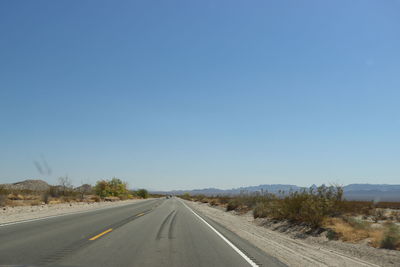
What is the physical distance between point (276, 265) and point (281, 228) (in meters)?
10.3

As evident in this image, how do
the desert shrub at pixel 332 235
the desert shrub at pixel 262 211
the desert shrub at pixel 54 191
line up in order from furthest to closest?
the desert shrub at pixel 54 191 → the desert shrub at pixel 262 211 → the desert shrub at pixel 332 235

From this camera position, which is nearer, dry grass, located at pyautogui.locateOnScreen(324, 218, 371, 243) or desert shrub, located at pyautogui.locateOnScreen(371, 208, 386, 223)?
dry grass, located at pyautogui.locateOnScreen(324, 218, 371, 243)

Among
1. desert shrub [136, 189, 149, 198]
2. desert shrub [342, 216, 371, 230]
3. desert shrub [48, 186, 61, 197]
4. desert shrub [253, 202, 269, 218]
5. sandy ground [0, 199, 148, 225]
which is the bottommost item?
desert shrub [342, 216, 371, 230]

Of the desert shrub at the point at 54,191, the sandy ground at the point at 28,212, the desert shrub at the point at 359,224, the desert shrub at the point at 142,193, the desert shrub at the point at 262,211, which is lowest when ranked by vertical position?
the desert shrub at the point at 359,224

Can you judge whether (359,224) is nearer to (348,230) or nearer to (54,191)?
(348,230)

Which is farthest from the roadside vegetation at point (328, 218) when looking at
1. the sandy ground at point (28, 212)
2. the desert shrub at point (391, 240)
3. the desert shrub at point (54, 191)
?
the desert shrub at point (54, 191)

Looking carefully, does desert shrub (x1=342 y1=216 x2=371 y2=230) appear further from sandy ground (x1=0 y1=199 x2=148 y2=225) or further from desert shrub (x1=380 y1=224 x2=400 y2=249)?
sandy ground (x1=0 y1=199 x2=148 y2=225)

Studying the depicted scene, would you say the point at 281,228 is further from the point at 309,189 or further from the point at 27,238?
the point at 27,238

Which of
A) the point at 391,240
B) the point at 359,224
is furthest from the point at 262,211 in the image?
the point at 391,240

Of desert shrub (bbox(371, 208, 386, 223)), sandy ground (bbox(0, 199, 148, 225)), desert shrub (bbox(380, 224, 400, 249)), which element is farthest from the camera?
desert shrub (bbox(371, 208, 386, 223))

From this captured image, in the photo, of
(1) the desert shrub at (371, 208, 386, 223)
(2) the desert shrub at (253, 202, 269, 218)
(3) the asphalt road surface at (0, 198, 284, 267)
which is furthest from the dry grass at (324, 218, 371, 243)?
(1) the desert shrub at (371, 208, 386, 223)

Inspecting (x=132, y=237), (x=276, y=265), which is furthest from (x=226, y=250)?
(x=132, y=237)

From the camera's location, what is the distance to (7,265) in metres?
6.37

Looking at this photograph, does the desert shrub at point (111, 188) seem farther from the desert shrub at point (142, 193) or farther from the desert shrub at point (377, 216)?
the desert shrub at point (377, 216)
